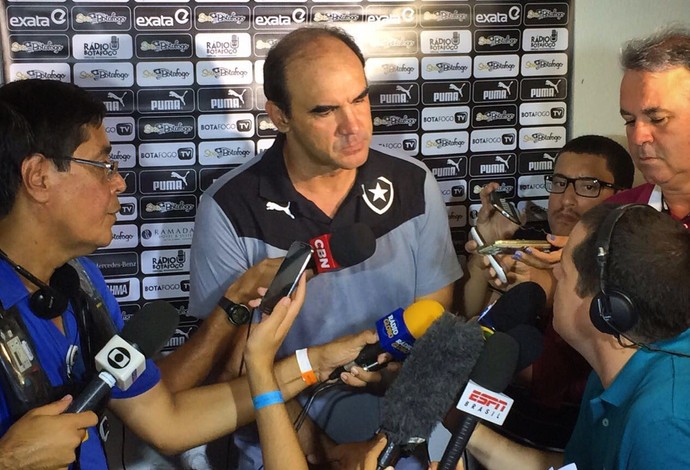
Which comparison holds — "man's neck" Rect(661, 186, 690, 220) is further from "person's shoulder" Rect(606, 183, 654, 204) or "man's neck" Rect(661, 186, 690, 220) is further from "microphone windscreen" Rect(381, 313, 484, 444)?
"microphone windscreen" Rect(381, 313, 484, 444)

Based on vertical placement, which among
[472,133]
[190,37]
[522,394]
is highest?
[190,37]

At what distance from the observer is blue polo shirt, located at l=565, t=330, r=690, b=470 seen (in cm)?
127

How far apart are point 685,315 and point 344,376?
2.49ft

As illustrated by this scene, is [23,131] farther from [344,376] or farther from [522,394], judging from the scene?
[522,394]

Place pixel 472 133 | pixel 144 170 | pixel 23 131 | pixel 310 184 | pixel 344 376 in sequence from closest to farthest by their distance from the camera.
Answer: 1. pixel 23 131
2. pixel 344 376
3. pixel 310 184
4. pixel 144 170
5. pixel 472 133

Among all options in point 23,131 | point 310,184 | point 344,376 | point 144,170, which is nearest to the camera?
point 23,131

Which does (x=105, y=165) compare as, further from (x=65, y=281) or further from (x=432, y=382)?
(x=432, y=382)

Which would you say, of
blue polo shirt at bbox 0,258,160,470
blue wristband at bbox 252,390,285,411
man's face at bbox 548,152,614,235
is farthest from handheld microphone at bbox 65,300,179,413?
man's face at bbox 548,152,614,235

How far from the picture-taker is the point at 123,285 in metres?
2.35

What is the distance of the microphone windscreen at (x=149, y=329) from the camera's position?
54.3 inches

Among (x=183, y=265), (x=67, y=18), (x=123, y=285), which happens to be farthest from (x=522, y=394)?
(x=67, y=18)

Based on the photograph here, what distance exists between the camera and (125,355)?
4.30 ft

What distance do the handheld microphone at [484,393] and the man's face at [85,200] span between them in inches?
34.3

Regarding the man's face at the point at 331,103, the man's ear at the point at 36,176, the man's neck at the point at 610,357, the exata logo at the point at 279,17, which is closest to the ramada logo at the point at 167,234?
the man's face at the point at 331,103
